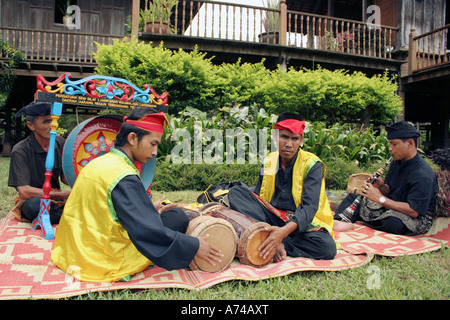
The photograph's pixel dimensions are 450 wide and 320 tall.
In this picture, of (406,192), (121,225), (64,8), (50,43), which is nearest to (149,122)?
(121,225)

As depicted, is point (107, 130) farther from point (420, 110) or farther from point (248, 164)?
point (420, 110)

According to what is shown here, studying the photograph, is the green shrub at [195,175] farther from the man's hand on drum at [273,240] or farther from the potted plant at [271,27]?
the potted plant at [271,27]

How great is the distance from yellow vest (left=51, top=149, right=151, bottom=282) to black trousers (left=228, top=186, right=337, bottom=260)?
120cm

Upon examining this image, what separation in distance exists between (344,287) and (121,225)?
1.64 metres

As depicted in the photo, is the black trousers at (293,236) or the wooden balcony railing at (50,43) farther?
the wooden balcony railing at (50,43)

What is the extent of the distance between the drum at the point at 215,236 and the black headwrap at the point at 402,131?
2334 millimetres

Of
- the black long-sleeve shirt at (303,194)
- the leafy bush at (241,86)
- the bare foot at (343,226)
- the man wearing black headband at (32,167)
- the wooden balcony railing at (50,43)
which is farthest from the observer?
the wooden balcony railing at (50,43)

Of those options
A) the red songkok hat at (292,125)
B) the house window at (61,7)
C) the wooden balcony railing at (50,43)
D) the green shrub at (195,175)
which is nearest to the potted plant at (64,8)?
the house window at (61,7)

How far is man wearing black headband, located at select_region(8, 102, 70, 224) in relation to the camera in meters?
3.80

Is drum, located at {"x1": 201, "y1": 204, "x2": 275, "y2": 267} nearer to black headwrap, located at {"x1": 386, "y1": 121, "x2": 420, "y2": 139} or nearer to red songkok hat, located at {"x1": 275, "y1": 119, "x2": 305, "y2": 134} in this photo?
red songkok hat, located at {"x1": 275, "y1": 119, "x2": 305, "y2": 134}

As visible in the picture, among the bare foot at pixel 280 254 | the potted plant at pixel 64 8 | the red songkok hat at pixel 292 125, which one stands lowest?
the bare foot at pixel 280 254

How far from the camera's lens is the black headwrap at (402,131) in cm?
384

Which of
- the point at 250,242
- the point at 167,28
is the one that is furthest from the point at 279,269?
the point at 167,28

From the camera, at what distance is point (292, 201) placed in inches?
→ 134
